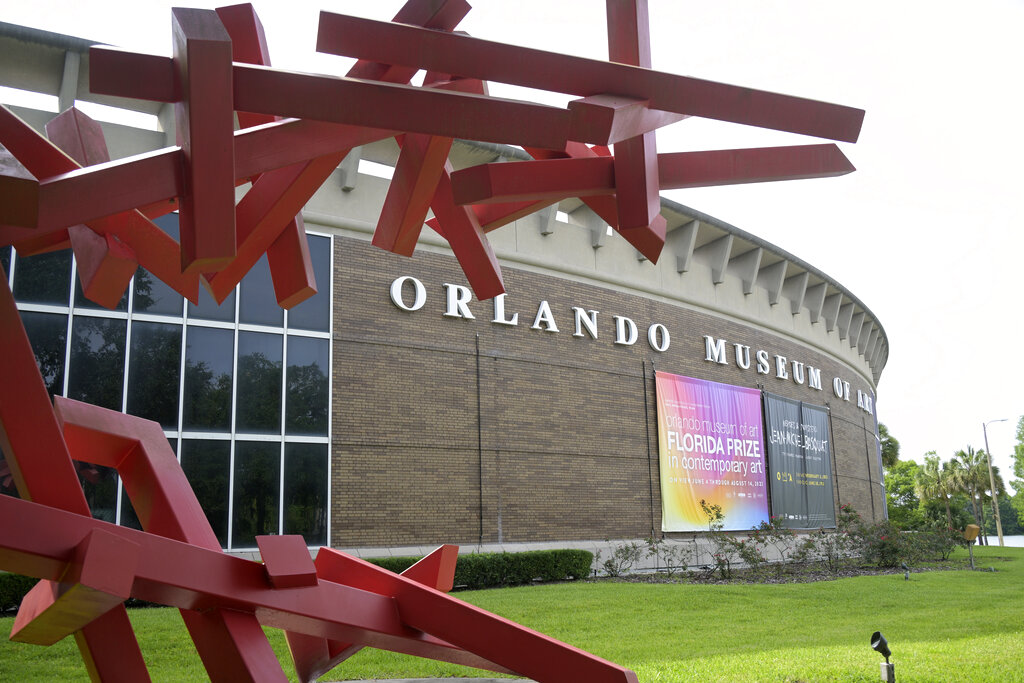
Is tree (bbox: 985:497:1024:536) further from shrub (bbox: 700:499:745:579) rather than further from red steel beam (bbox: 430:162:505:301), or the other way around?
red steel beam (bbox: 430:162:505:301)

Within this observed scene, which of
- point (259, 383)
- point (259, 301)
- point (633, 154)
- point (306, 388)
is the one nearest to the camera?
point (633, 154)

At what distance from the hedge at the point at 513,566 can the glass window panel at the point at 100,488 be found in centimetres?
512

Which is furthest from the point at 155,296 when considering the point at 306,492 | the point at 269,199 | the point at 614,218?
the point at 614,218

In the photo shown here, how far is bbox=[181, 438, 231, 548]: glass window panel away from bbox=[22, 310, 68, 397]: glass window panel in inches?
103

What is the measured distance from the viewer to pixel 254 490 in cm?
1745

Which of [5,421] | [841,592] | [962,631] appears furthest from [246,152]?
[841,592]

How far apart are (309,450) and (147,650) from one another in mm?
8098

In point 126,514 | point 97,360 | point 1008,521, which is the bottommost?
point 1008,521

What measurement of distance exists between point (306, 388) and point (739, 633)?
10533mm

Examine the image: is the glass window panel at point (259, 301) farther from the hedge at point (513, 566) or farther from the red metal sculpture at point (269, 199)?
the red metal sculpture at point (269, 199)

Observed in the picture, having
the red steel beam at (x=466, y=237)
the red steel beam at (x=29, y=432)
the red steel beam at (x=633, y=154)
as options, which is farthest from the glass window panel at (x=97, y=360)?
the red steel beam at (x=633, y=154)

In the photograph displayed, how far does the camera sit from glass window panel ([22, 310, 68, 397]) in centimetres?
1597

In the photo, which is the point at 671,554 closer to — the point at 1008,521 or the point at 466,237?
the point at 466,237

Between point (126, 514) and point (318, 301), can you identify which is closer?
point (126, 514)
